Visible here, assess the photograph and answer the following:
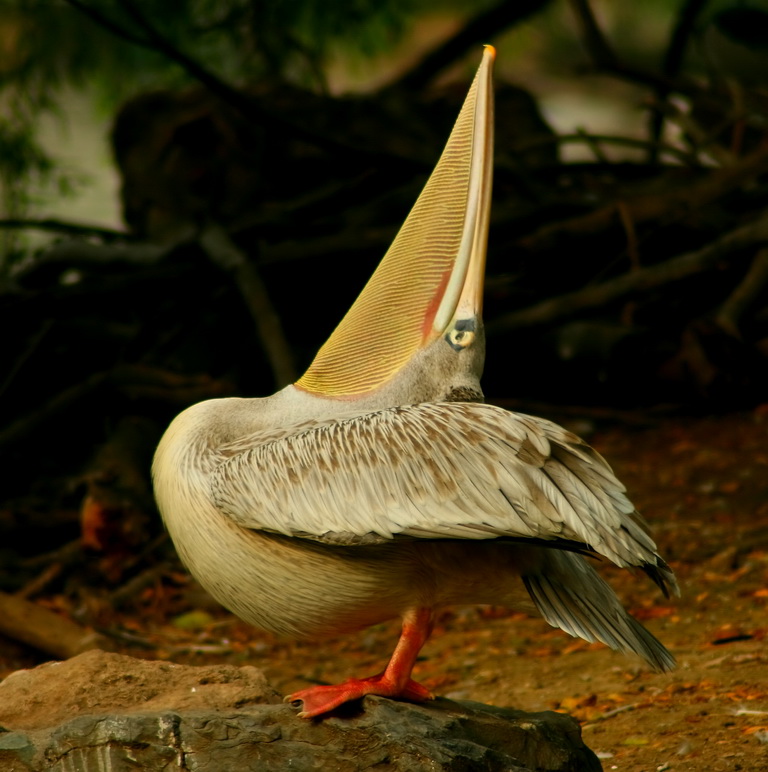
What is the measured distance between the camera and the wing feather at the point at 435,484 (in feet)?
7.88

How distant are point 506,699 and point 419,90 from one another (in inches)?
226

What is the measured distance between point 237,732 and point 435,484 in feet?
2.24

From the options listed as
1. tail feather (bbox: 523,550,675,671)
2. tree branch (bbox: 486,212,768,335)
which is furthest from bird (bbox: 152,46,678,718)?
tree branch (bbox: 486,212,768,335)

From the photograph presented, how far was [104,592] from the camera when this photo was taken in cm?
504

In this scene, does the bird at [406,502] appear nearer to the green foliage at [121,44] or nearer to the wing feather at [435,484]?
the wing feather at [435,484]

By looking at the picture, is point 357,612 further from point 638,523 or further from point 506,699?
point 506,699

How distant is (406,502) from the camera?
248 cm

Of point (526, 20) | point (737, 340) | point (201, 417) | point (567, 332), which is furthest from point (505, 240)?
point (201, 417)

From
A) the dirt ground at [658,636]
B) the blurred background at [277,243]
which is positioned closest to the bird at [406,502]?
the dirt ground at [658,636]

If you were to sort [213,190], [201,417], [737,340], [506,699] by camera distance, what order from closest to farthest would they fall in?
1. [201,417]
2. [506,699]
3. [737,340]
4. [213,190]

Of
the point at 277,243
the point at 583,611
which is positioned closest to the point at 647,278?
the point at 277,243

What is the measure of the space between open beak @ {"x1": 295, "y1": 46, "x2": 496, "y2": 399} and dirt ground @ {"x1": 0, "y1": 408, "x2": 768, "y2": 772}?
1277mm

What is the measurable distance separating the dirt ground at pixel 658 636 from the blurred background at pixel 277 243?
0.35m

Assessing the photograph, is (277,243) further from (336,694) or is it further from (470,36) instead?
(336,694)
